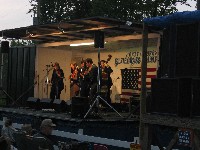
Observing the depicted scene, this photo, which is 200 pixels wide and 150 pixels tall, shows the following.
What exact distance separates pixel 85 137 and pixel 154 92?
4.00 meters

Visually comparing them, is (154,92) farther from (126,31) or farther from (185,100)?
(126,31)

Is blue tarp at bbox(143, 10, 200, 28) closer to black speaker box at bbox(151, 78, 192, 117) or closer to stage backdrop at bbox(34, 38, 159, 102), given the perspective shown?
black speaker box at bbox(151, 78, 192, 117)

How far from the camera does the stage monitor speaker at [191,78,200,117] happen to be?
777 centimetres

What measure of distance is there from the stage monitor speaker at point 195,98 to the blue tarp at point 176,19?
1200mm

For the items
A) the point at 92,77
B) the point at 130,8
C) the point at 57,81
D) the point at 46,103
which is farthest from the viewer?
the point at 130,8

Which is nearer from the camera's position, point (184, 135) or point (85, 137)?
point (184, 135)

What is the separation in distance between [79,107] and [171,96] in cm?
494

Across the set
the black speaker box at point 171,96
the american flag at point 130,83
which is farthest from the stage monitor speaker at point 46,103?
the black speaker box at point 171,96

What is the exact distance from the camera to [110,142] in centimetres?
1110

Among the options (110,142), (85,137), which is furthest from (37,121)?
(110,142)

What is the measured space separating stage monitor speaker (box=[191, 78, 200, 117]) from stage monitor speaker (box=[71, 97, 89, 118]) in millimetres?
5255

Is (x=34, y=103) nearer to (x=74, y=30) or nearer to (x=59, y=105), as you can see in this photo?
(x=59, y=105)

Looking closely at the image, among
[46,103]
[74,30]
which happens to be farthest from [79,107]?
[46,103]

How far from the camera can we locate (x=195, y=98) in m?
7.78
